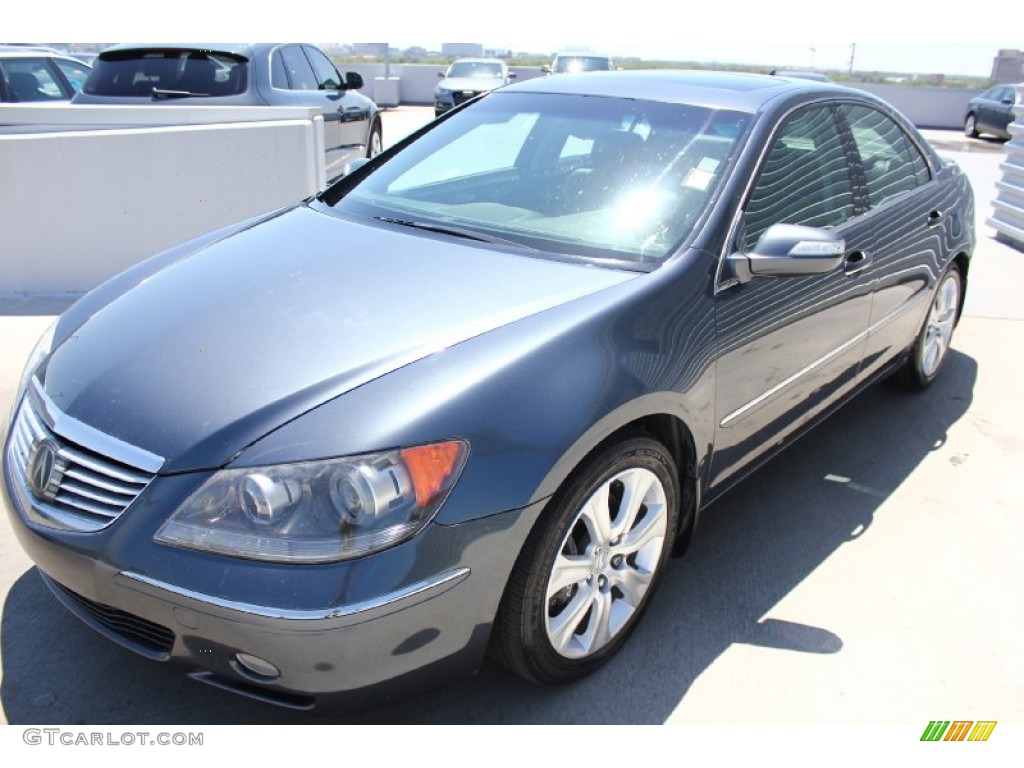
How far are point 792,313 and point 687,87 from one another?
1006 mm

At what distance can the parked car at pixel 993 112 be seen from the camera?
64.9 ft

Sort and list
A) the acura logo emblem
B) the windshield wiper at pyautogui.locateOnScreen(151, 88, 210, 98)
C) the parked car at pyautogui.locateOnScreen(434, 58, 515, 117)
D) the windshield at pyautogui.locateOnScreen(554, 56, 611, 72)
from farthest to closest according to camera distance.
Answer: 1. the parked car at pyautogui.locateOnScreen(434, 58, 515, 117)
2. the windshield at pyautogui.locateOnScreen(554, 56, 611, 72)
3. the windshield wiper at pyautogui.locateOnScreen(151, 88, 210, 98)
4. the acura logo emblem

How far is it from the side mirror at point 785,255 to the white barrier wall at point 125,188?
401 centimetres

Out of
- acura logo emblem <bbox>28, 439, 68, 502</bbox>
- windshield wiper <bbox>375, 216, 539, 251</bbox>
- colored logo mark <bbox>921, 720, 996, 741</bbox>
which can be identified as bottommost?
colored logo mark <bbox>921, 720, 996, 741</bbox>

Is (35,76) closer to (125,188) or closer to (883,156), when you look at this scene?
(125,188)

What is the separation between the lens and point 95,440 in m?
2.12

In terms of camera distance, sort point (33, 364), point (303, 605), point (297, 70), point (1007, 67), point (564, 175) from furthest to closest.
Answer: point (1007, 67) < point (297, 70) < point (564, 175) < point (33, 364) < point (303, 605)

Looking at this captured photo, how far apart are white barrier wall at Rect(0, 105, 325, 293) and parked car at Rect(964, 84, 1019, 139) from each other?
1868 cm

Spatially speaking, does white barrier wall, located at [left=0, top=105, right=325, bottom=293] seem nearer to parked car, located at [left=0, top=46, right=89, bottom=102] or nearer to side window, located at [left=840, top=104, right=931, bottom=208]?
parked car, located at [left=0, top=46, right=89, bottom=102]

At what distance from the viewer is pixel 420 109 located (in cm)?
2423

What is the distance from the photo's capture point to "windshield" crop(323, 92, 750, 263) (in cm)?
286

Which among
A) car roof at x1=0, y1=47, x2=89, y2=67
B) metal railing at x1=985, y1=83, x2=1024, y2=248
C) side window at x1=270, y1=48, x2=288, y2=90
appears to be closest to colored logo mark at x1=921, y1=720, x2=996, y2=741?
metal railing at x1=985, y1=83, x2=1024, y2=248

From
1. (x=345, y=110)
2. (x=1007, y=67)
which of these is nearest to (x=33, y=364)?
(x=345, y=110)

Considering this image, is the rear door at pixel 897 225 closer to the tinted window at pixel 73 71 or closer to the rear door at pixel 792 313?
the rear door at pixel 792 313
